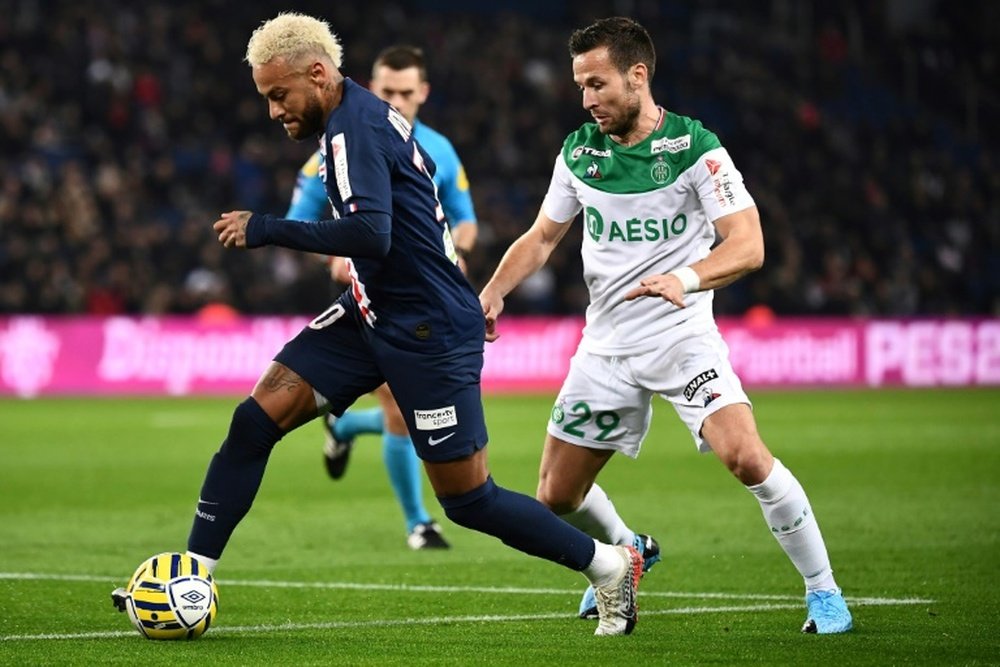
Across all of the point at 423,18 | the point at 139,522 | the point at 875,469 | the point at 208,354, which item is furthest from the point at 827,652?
the point at 423,18

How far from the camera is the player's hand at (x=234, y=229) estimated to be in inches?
233

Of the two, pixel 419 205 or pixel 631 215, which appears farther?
pixel 631 215

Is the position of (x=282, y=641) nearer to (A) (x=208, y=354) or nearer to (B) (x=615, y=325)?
(B) (x=615, y=325)

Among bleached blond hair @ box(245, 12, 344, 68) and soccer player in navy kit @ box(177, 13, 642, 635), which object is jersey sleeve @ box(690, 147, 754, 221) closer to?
soccer player in navy kit @ box(177, 13, 642, 635)

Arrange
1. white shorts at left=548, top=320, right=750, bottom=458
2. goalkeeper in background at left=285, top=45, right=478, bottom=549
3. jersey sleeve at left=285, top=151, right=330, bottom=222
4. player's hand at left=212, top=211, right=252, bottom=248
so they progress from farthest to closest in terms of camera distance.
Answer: goalkeeper in background at left=285, top=45, right=478, bottom=549, jersey sleeve at left=285, top=151, right=330, bottom=222, white shorts at left=548, top=320, right=750, bottom=458, player's hand at left=212, top=211, right=252, bottom=248

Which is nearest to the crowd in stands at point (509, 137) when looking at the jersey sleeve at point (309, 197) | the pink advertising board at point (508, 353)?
the pink advertising board at point (508, 353)

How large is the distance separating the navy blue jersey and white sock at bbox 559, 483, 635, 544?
112 cm

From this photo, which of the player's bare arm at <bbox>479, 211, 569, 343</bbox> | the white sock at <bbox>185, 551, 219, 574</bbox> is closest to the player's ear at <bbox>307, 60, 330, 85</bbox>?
the player's bare arm at <bbox>479, 211, 569, 343</bbox>

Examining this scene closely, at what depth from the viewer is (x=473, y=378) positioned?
633cm

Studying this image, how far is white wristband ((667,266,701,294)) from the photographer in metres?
6.13

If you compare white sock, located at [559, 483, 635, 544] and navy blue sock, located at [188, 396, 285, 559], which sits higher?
navy blue sock, located at [188, 396, 285, 559]

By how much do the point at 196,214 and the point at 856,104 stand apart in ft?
46.9

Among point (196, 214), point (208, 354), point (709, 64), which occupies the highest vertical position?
point (709, 64)

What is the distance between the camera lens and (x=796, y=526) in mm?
6543
